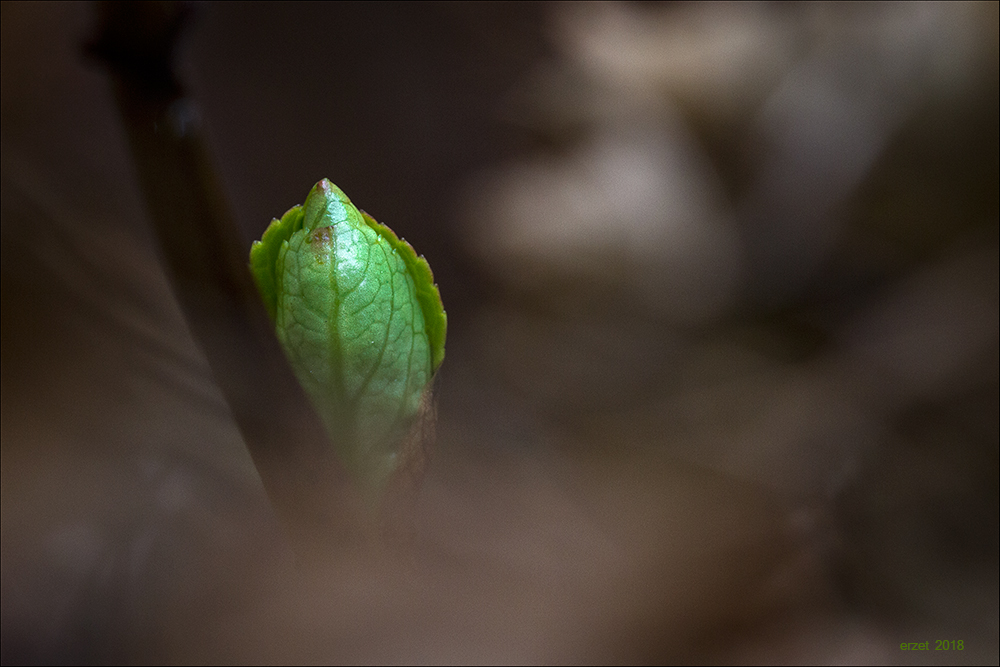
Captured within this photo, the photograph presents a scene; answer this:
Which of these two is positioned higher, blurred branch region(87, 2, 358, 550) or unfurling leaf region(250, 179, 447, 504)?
blurred branch region(87, 2, 358, 550)

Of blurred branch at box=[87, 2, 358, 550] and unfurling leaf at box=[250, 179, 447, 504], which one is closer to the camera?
unfurling leaf at box=[250, 179, 447, 504]

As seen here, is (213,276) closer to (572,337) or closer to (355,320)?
(355,320)

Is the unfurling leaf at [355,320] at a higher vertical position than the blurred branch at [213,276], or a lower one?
lower

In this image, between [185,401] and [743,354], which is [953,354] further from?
[185,401]

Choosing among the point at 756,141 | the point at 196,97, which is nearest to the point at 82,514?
the point at 196,97

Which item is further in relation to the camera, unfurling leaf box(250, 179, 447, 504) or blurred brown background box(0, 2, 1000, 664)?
blurred brown background box(0, 2, 1000, 664)
